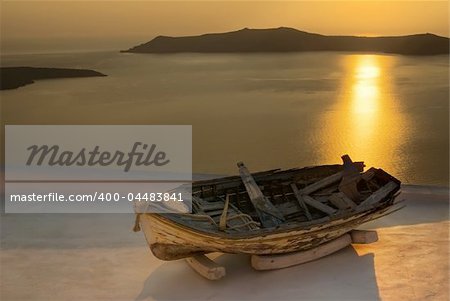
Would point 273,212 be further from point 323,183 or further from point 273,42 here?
point 273,42

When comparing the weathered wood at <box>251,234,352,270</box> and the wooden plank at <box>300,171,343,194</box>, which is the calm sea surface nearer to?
the wooden plank at <box>300,171,343,194</box>

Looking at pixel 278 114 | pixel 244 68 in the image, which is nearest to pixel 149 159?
pixel 278 114

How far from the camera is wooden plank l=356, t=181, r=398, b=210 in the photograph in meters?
4.07

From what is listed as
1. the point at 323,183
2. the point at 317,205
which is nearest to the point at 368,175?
the point at 323,183

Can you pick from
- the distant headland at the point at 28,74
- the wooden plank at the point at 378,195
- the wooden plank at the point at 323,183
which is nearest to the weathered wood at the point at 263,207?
the wooden plank at the point at 323,183

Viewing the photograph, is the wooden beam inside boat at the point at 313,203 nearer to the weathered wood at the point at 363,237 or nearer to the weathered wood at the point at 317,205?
the weathered wood at the point at 317,205

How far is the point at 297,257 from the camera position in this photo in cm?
391

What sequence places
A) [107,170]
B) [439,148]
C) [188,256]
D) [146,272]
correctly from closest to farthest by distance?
[188,256]
[146,272]
[107,170]
[439,148]

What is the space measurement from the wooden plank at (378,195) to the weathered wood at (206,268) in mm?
1049

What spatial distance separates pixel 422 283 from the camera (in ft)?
12.8

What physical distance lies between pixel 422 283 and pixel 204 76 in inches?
233

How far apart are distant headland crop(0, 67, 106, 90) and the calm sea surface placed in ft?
0.30

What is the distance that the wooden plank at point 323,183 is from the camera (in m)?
4.47

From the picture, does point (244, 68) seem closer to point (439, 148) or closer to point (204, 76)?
point (204, 76)
